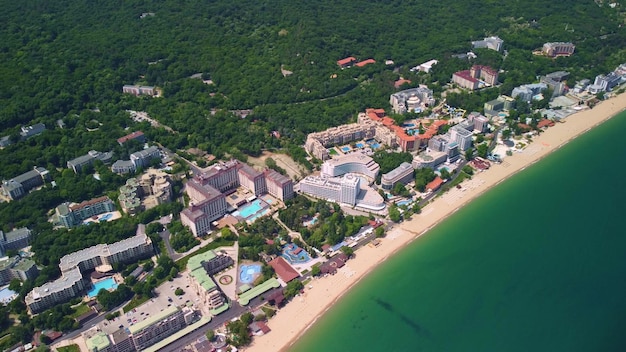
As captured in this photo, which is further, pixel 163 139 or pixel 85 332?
pixel 163 139

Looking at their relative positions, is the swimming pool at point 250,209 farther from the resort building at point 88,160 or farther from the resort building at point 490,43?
the resort building at point 490,43

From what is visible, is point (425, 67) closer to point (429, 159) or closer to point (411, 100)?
point (411, 100)

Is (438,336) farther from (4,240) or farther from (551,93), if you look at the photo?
(551,93)

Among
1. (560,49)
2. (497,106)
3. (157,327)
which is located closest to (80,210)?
(157,327)

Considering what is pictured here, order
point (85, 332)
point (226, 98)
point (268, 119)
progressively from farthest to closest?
point (226, 98), point (268, 119), point (85, 332)

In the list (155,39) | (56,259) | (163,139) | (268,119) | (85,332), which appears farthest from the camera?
(155,39)

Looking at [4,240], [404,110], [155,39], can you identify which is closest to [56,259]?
[4,240]

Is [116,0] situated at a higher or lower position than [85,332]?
higher
